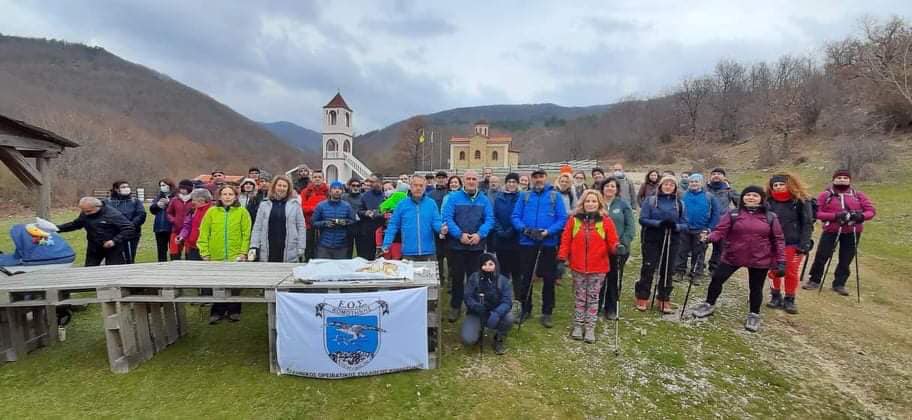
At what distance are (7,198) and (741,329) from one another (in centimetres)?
3148

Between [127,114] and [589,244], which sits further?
[127,114]

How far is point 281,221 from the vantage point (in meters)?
5.72

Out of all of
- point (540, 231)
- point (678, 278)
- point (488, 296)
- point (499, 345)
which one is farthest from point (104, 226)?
point (678, 278)

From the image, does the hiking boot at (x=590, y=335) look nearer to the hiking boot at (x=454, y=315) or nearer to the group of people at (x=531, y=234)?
the group of people at (x=531, y=234)

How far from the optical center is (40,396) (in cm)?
390

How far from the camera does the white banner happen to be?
4121 mm

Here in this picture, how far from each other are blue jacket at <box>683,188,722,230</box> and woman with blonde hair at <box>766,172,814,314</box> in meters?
0.73

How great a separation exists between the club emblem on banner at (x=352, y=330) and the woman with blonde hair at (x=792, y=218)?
5185 mm

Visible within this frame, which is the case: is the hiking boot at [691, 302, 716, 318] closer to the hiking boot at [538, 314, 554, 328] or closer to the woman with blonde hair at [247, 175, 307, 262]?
the hiking boot at [538, 314, 554, 328]

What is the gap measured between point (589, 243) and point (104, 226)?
637 cm

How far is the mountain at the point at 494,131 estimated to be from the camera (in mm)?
67625

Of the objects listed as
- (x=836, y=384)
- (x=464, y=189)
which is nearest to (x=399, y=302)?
(x=464, y=189)

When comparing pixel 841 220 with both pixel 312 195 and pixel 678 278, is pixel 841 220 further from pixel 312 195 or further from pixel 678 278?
pixel 312 195

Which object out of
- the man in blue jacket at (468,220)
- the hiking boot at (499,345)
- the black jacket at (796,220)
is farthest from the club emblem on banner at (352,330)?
the black jacket at (796,220)
